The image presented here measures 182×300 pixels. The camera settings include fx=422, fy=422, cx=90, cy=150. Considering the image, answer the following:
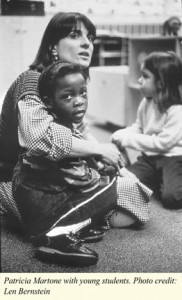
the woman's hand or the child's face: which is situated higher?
the child's face

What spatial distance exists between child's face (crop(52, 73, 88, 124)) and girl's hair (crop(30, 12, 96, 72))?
0.33 feet

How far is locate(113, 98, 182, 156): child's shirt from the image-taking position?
103 centimetres

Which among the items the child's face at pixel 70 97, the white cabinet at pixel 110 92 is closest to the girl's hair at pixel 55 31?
the child's face at pixel 70 97

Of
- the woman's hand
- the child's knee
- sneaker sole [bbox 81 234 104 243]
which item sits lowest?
the child's knee

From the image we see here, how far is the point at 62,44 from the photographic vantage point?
77 cm

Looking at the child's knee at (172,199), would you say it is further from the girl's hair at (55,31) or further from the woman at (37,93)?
the girl's hair at (55,31)

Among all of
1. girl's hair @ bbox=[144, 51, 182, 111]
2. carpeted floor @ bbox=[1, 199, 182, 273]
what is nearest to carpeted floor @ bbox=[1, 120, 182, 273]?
carpeted floor @ bbox=[1, 199, 182, 273]

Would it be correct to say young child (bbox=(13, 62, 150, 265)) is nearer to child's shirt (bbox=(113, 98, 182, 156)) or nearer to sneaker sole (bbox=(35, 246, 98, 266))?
sneaker sole (bbox=(35, 246, 98, 266))

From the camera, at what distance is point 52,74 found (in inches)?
27.3

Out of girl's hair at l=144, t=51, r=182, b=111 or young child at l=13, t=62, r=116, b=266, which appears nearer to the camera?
young child at l=13, t=62, r=116, b=266

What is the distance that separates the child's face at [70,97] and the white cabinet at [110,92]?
2.99ft

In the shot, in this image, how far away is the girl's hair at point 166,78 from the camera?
1074mm
